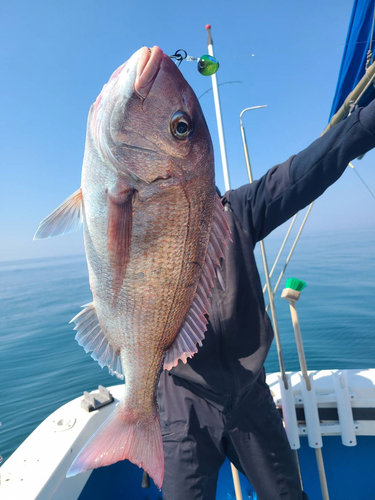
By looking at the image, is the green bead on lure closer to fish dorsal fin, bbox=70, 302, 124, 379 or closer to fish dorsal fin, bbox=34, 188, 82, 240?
fish dorsal fin, bbox=34, 188, 82, 240

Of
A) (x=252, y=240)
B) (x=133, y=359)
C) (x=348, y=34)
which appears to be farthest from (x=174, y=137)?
(x=348, y=34)

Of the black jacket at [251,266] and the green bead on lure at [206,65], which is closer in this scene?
the black jacket at [251,266]

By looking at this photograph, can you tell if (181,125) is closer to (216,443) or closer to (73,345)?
(216,443)

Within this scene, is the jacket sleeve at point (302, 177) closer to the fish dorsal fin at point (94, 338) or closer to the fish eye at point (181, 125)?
the fish eye at point (181, 125)

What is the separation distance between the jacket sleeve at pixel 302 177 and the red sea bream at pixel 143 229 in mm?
723

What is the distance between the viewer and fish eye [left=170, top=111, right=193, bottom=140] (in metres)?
1.06

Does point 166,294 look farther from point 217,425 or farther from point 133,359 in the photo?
point 217,425

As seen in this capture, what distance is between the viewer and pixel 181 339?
1.24 meters

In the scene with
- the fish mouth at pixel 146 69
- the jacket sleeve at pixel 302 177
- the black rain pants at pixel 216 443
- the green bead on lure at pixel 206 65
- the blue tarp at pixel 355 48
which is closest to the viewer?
the fish mouth at pixel 146 69

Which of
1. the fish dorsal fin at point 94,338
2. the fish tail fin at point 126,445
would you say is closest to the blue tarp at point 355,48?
the fish dorsal fin at point 94,338

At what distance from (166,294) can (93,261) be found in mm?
304

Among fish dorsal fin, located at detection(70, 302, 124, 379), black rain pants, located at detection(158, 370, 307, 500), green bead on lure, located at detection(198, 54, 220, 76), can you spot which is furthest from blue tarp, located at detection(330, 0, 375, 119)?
fish dorsal fin, located at detection(70, 302, 124, 379)

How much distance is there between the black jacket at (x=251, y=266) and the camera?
5.24 feet

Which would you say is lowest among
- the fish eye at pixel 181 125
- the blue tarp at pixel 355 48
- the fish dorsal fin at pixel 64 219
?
the fish dorsal fin at pixel 64 219
